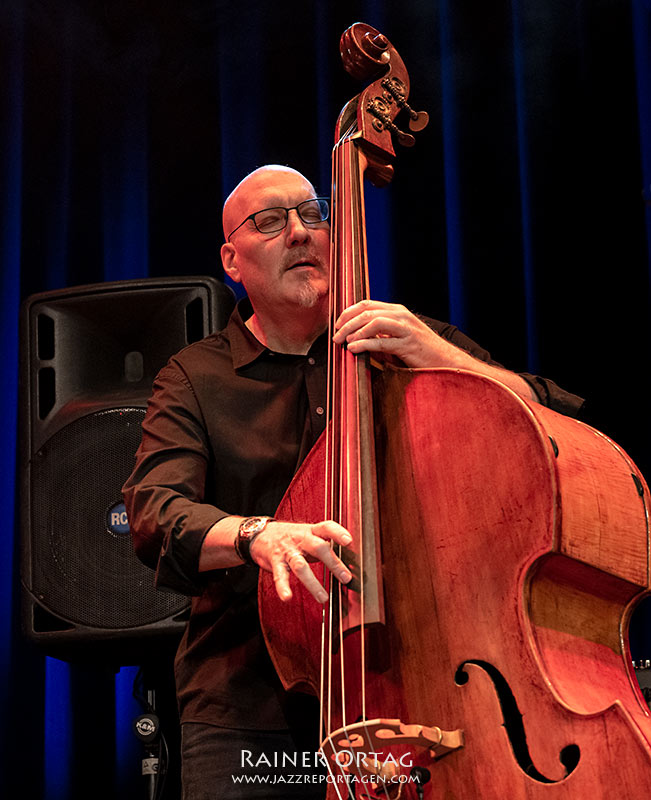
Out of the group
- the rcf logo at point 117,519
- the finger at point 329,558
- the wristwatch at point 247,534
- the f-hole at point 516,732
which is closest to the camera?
the f-hole at point 516,732

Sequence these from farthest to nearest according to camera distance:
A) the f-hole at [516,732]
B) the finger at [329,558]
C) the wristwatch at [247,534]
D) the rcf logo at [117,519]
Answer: the rcf logo at [117,519]
the wristwatch at [247,534]
the finger at [329,558]
the f-hole at [516,732]

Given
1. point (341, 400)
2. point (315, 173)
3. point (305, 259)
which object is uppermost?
point (315, 173)

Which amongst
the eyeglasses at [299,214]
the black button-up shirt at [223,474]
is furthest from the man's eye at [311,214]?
the black button-up shirt at [223,474]

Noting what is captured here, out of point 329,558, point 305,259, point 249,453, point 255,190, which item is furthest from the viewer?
point 255,190

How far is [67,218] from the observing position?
2.84 meters

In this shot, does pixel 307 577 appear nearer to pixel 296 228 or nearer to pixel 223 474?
pixel 223 474

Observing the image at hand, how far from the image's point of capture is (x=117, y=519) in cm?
201

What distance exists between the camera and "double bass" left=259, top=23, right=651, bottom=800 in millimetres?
898

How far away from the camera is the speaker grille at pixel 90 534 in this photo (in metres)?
1.95

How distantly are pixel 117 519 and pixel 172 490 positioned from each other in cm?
68

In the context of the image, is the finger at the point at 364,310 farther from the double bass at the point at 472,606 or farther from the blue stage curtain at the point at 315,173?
the blue stage curtain at the point at 315,173

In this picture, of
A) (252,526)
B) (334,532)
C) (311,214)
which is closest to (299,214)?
(311,214)

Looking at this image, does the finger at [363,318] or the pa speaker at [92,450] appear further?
the pa speaker at [92,450]

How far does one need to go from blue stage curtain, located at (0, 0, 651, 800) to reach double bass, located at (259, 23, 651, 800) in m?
1.19
